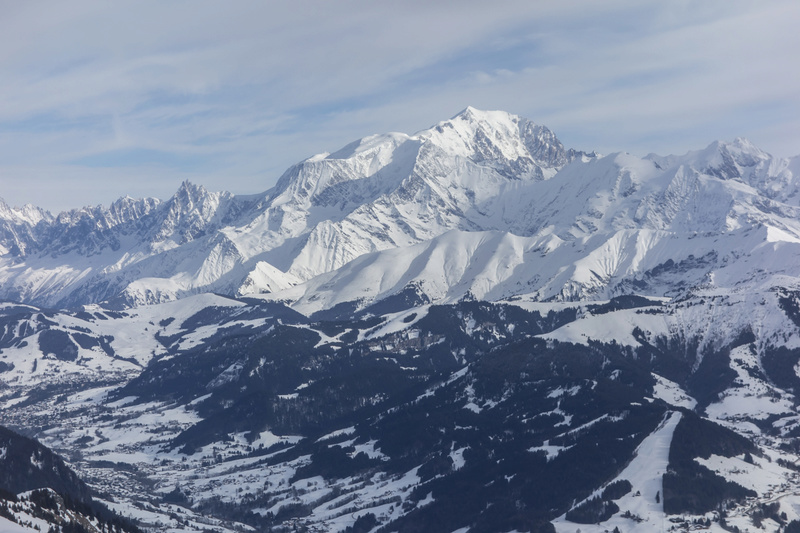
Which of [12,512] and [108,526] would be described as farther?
[108,526]

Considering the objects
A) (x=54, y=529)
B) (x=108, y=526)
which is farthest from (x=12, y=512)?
(x=108, y=526)

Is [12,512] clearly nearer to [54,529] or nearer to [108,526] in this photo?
[54,529]

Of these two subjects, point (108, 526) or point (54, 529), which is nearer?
point (54, 529)
